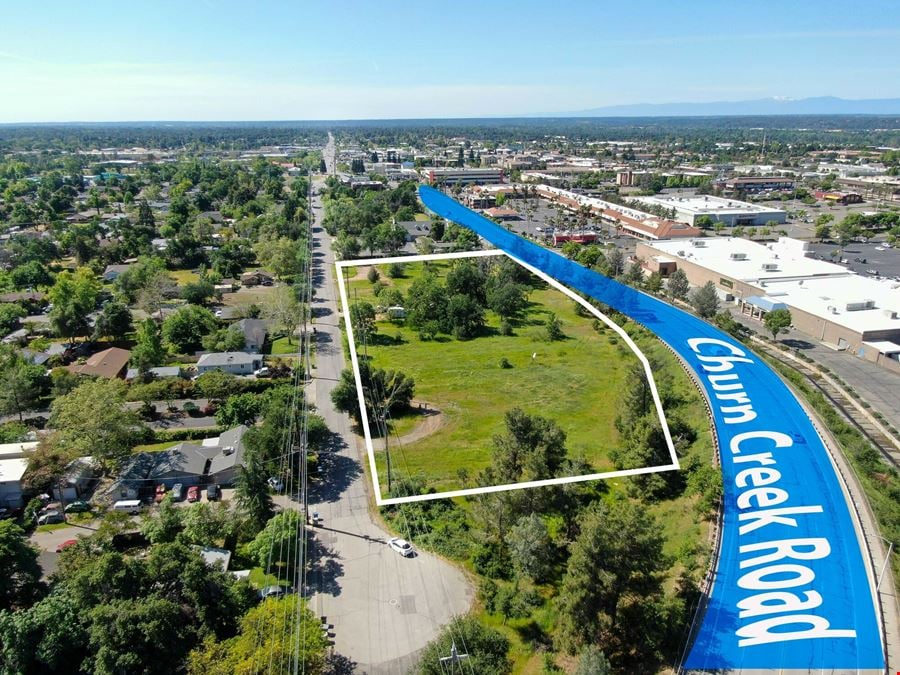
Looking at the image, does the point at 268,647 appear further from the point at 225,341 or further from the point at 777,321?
the point at 777,321

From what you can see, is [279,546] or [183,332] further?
[183,332]

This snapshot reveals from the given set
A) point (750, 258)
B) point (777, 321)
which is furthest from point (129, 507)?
point (750, 258)

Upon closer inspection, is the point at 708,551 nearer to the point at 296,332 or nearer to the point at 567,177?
the point at 296,332

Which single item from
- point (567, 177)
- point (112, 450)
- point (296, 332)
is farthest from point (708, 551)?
point (567, 177)

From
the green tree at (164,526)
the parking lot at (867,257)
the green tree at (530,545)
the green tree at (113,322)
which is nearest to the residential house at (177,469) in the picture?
the green tree at (164,526)

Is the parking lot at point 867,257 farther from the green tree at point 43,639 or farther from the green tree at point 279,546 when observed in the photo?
the green tree at point 43,639

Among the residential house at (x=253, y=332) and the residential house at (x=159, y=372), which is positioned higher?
the residential house at (x=253, y=332)
